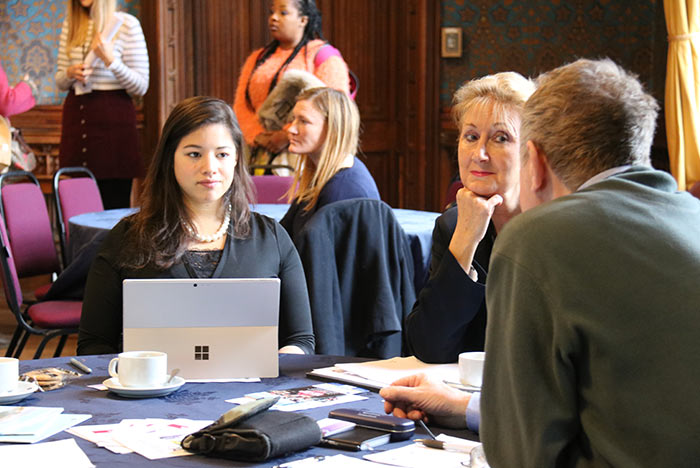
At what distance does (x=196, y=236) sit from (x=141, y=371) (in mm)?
677

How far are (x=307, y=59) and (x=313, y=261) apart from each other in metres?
2.59

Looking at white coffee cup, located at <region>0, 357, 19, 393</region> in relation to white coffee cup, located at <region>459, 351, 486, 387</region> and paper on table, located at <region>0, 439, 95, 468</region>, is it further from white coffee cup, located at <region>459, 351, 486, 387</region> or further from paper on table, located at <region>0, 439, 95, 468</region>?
white coffee cup, located at <region>459, 351, 486, 387</region>

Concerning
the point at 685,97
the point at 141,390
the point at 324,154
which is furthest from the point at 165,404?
the point at 685,97

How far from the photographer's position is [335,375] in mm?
1753

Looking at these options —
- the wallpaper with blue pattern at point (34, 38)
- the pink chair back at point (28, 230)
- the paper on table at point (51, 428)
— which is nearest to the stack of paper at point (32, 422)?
the paper on table at point (51, 428)

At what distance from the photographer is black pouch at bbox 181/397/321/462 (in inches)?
50.6

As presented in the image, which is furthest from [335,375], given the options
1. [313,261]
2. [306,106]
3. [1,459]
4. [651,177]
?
[306,106]

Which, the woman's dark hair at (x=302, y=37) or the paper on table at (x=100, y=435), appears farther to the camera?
the woman's dark hair at (x=302, y=37)

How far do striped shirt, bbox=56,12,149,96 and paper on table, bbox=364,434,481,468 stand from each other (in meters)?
4.36

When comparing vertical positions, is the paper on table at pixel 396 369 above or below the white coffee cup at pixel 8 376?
below

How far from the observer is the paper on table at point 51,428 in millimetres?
1370

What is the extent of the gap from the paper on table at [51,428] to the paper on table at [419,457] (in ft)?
1.58

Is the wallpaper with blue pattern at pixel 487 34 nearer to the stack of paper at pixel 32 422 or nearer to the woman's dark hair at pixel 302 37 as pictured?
the woman's dark hair at pixel 302 37

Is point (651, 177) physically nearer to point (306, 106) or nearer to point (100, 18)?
point (306, 106)
